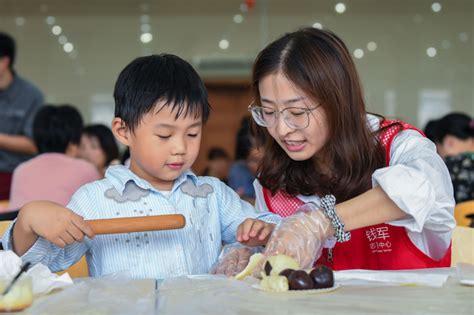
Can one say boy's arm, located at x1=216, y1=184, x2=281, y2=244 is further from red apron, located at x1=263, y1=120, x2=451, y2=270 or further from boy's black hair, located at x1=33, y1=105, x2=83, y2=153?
boy's black hair, located at x1=33, y1=105, x2=83, y2=153

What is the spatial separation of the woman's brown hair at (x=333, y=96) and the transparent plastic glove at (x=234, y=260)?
305 mm

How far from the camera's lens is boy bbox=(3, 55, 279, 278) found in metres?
1.54

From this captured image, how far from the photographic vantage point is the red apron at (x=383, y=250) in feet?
5.51

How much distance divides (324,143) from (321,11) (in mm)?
5212

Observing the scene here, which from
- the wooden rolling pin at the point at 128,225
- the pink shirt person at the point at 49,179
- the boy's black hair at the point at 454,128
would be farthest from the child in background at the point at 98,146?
the wooden rolling pin at the point at 128,225

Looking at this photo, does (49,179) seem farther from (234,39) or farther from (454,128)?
(234,39)

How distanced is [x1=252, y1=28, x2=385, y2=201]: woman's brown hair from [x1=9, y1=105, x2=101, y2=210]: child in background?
4.05ft

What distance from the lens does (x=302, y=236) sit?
1.38 m

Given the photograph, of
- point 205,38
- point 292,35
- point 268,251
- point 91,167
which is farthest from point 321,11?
point 268,251

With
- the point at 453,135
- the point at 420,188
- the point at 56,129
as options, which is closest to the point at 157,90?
the point at 420,188

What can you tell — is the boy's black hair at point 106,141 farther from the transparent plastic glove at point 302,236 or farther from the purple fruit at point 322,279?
the purple fruit at point 322,279

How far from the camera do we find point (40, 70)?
6.91m

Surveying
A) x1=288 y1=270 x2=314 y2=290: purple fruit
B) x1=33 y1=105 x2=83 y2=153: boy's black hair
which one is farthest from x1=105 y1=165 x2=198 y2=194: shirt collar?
x1=33 y1=105 x2=83 y2=153: boy's black hair

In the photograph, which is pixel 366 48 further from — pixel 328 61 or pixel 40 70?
pixel 328 61
